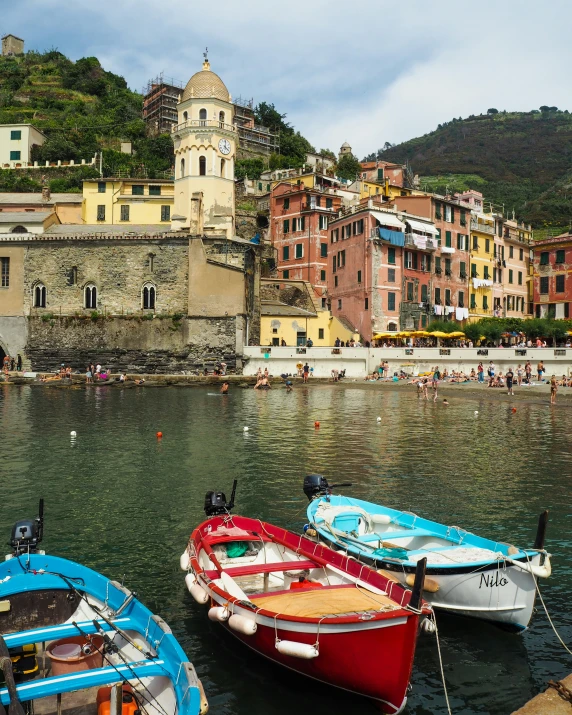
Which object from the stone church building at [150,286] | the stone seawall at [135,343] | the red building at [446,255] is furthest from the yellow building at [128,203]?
the red building at [446,255]

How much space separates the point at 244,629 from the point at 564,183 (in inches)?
Result: 6359

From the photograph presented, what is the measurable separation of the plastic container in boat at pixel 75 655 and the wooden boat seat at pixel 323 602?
6.63 ft

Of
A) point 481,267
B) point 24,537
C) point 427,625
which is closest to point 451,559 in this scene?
point 427,625

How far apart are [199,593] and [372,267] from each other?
52.3 m

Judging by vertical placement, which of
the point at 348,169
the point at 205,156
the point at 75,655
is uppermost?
the point at 348,169

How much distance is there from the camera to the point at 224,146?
5981 centimetres

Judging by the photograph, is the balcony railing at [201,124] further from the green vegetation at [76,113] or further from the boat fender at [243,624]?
the boat fender at [243,624]

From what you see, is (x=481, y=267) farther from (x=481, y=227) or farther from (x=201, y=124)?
(x=201, y=124)

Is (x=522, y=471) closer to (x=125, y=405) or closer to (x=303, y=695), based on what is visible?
(x=303, y=695)

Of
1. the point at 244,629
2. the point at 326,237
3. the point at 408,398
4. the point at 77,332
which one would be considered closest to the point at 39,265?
the point at 77,332

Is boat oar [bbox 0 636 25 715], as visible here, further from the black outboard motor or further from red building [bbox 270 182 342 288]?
red building [bbox 270 182 342 288]

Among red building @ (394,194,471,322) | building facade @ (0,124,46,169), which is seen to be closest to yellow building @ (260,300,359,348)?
red building @ (394,194,471,322)

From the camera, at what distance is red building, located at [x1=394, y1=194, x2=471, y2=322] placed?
64.6 meters

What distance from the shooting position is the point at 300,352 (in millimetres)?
55531
